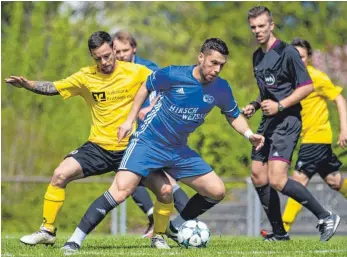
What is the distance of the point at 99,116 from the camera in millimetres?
9812

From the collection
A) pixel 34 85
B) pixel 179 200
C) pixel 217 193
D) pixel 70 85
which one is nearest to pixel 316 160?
pixel 179 200

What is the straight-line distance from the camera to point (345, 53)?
100 feet

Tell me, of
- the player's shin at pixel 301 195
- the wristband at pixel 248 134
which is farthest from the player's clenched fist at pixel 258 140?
the player's shin at pixel 301 195

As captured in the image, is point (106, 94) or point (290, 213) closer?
point (106, 94)

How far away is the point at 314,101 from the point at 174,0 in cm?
2616

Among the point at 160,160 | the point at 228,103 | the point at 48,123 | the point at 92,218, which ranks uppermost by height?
the point at 228,103

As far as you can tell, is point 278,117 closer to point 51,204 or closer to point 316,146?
point 316,146

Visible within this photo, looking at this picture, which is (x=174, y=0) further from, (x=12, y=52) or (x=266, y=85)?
(x=266, y=85)

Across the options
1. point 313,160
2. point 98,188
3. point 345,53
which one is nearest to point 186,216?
point 313,160

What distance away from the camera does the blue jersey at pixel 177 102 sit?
29.7 feet

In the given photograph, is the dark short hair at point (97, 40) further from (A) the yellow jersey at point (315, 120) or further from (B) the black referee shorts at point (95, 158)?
(A) the yellow jersey at point (315, 120)

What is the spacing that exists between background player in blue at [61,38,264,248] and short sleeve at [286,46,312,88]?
1.11 meters

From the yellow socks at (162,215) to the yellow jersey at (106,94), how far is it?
2.34 ft

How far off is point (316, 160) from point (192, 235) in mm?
3057
